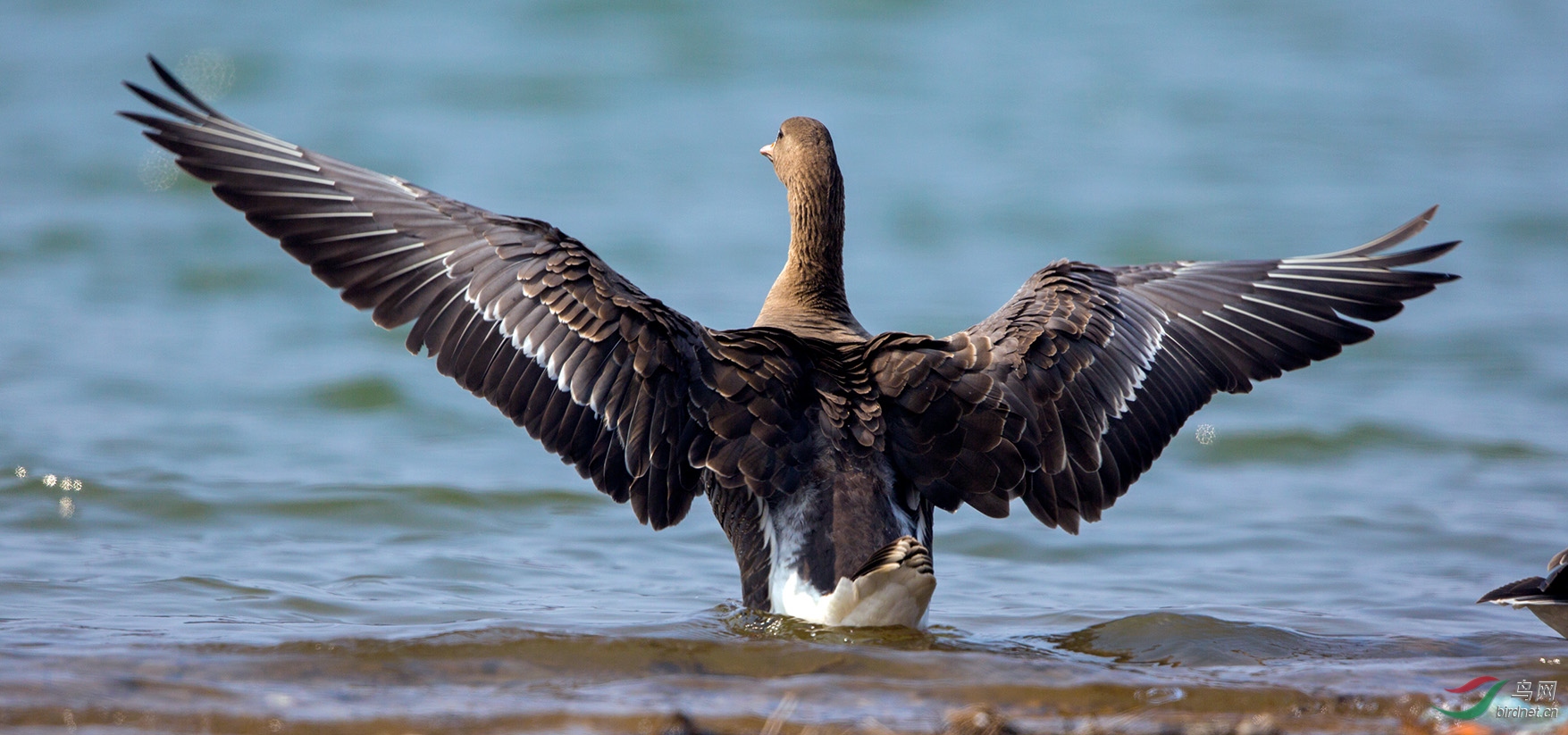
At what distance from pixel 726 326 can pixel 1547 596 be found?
751cm

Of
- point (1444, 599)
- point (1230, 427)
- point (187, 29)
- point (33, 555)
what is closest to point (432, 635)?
point (33, 555)

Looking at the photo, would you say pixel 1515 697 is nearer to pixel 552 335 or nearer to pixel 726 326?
pixel 552 335

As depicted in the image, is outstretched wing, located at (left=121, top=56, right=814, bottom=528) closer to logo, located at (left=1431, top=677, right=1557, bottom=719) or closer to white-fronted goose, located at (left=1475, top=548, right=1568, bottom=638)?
logo, located at (left=1431, top=677, right=1557, bottom=719)

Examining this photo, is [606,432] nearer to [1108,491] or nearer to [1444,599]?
[1108,491]

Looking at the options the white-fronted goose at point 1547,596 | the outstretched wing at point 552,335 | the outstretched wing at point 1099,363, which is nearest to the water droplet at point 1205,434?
the outstretched wing at point 1099,363

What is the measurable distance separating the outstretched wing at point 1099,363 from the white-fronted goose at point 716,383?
1 centimetres

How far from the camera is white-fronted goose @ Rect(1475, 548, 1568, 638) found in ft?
18.7

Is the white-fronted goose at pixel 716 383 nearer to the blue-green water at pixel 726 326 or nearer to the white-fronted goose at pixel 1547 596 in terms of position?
the blue-green water at pixel 726 326

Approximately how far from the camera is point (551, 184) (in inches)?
648

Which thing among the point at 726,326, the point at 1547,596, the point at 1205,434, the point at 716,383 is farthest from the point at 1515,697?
the point at 726,326

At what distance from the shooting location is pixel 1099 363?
6520 millimetres

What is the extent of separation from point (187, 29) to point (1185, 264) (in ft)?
54.3

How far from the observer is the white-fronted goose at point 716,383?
5.95m

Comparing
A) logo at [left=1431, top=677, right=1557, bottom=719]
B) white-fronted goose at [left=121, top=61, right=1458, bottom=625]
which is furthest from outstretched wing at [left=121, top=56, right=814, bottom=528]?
logo at [left=1431, top=677, right=1557, bottom=719]
